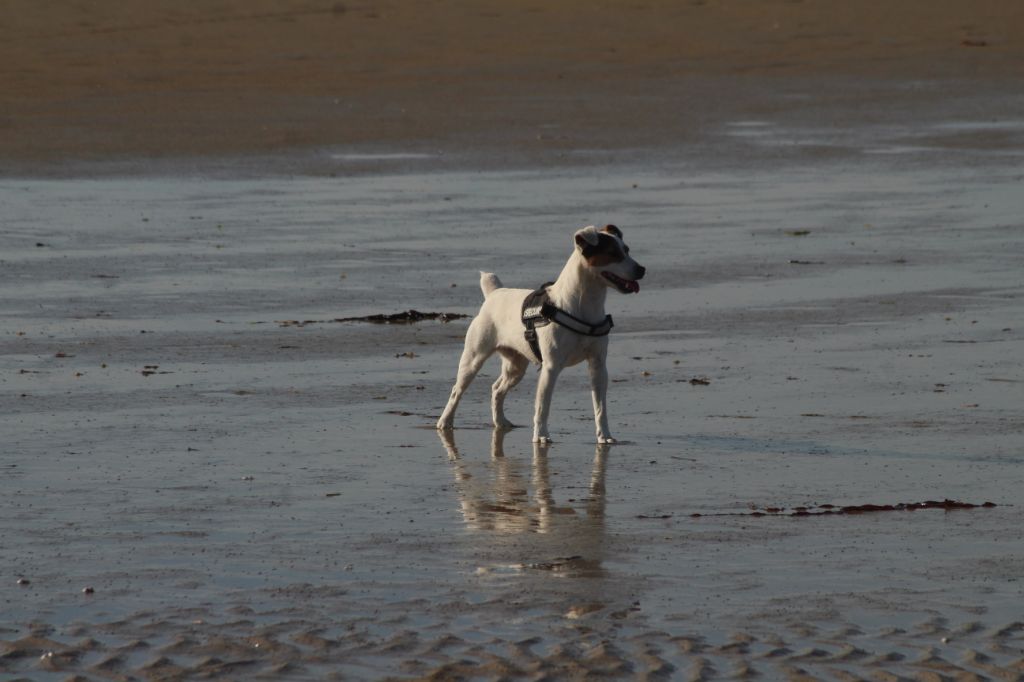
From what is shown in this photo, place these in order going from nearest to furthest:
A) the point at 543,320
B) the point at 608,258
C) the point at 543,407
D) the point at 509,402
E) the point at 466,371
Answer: the point at 543,407
the point at 543,320
the point at 608,258
the point at 466,371
the point at 509,402

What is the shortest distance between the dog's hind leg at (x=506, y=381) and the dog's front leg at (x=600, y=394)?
504 millimetres

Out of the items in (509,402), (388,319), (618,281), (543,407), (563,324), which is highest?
(618,281)

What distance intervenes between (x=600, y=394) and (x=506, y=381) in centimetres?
74

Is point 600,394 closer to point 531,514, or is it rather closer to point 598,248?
point 598,248

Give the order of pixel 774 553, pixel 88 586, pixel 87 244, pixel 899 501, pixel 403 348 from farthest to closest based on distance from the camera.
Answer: pixel 87 244 → pixel 403 348 → pixel 899 501 → pixel 774 553 → pixel 88 586

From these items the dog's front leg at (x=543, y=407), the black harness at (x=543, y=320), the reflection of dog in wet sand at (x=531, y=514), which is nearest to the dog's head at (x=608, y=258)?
the black harness at (x=543, y=320)

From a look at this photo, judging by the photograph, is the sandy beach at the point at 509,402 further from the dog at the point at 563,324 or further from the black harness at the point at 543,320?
the black harness at the point at 543,320

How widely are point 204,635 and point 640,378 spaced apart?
5371mm

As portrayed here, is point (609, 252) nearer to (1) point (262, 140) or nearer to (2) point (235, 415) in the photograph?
(2) point (235, 415)

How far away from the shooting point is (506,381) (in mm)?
10797

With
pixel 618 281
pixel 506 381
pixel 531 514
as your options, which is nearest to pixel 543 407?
pixel 506 381

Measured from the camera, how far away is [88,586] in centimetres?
737

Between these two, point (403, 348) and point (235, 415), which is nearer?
point (235, 415)

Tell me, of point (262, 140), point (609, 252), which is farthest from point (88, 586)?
point (262, 140)
